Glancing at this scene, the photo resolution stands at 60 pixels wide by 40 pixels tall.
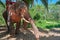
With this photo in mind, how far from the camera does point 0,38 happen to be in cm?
977

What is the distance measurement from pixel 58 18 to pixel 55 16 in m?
0.59

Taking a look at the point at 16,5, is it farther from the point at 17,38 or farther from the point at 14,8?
the point at 17,38

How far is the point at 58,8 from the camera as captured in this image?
109 ft

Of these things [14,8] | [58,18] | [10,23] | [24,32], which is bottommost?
[58,18]

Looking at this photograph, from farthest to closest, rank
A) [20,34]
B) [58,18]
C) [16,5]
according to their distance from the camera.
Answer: [58,18]
[20,34]
[16,5]

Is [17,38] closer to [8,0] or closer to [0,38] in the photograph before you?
[0,38]

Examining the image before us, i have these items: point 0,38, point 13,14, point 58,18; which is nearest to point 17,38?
point 0,38

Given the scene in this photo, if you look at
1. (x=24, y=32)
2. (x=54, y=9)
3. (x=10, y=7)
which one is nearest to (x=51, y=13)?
(x=54, y=9)

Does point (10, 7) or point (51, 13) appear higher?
point (10, 7)

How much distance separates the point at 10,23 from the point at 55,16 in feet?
78.7

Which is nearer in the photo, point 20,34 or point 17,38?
point 17,38

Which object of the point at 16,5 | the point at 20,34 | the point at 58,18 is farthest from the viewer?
the point at 58,18

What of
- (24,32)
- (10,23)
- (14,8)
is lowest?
(24,32)

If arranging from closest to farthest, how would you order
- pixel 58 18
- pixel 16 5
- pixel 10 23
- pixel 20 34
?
1. pixel 16 5
2. pixel 10 23
3. pixel 20 34
4. pixel 58 18
